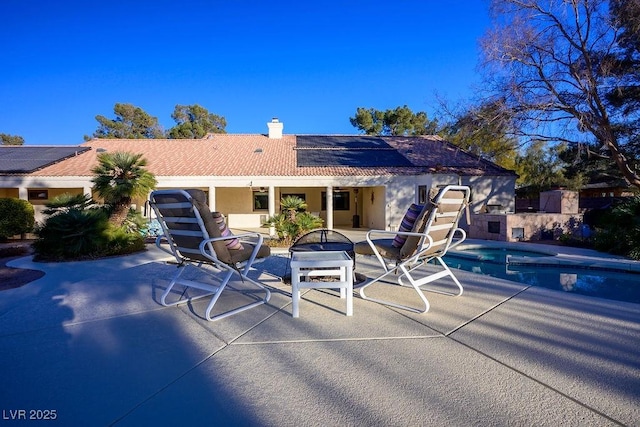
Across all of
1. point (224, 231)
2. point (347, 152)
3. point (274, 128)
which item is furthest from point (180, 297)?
point (274, 128)

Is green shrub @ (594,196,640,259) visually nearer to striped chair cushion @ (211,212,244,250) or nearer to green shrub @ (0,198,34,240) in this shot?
striped chair cushion @ (211,212,244,250)

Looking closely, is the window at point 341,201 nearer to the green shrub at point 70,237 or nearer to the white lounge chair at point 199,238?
the green shrub at point 70,237

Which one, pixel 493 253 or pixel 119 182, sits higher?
pixel 119 182

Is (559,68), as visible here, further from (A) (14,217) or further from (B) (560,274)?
(A) (14,217)

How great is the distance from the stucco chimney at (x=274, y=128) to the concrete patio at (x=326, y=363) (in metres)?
18.5

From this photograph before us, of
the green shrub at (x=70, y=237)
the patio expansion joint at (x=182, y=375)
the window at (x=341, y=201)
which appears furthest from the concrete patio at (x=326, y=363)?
the window at (x=341, y=201)

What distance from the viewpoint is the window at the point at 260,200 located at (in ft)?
61.2

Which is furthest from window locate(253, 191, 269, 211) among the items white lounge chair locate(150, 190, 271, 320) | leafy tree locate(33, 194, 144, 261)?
white lounge chair locate(150, 190, 271, 320)

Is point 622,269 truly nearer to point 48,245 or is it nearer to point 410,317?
point 410,317

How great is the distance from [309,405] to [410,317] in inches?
69.5

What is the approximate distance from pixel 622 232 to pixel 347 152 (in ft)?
42.1

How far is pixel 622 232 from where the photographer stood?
8508 millimetres

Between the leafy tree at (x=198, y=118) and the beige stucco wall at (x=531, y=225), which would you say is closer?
the beige stucco wall at (x=531, y=225)

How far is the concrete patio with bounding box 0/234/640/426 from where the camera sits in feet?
6.07
